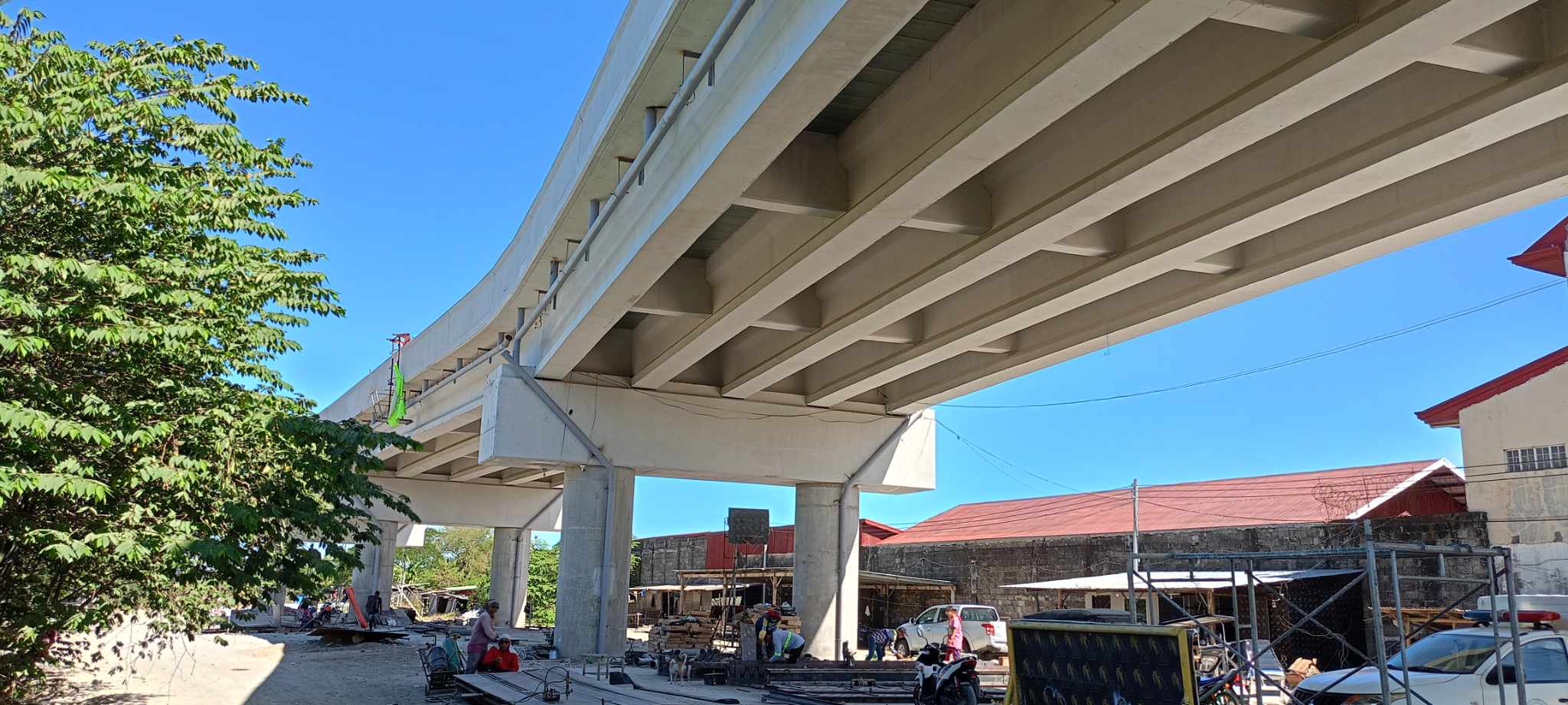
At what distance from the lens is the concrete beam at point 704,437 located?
23484 mm

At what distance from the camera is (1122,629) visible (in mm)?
10453

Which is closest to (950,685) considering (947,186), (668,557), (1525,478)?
(947,186)

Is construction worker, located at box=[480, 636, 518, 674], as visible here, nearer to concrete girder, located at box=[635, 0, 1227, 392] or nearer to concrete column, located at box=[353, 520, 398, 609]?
concrete girder, located at box=[635, 0, 1227, 392]

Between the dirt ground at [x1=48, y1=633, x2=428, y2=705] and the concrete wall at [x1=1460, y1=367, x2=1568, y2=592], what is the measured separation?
74.8 ft

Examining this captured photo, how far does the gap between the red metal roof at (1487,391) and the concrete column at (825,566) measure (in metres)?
15.4

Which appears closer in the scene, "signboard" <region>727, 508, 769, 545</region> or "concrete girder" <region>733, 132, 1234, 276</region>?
"concrete girder" <region>733, 132, 1234, 276</region>

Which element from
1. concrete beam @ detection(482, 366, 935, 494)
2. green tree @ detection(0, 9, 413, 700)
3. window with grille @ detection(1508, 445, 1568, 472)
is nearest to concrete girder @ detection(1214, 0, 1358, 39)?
green tree @ detection(0, 9, 413, 700)

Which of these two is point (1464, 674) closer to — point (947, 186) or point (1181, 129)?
point (1181, 129)

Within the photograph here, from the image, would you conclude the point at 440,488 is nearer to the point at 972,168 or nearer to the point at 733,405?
the point at 733,405

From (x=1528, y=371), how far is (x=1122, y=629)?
72.8ft

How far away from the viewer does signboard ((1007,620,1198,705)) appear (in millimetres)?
9938

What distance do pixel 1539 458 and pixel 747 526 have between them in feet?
59.5

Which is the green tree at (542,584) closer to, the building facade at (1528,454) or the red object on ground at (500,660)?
the red object on ground at (500,660)

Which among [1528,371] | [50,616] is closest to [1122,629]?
[50,616]
